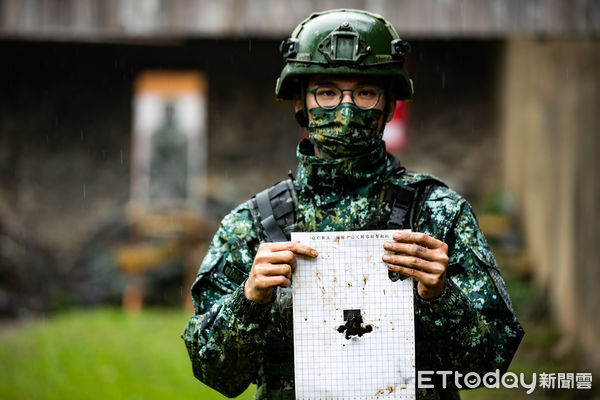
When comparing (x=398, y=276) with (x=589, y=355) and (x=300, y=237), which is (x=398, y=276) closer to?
(x=300, y=237)

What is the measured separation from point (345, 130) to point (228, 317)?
65cm

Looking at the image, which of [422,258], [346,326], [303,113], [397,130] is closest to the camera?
[422,258]

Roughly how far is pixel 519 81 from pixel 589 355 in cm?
438

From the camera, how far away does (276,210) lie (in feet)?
7.23

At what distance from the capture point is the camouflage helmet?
7.28ft

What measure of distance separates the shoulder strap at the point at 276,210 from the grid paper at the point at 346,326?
195 millimetres

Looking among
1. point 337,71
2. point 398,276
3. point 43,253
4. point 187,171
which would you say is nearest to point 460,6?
point 337,71

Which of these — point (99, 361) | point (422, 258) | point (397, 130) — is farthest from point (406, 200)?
point (397, 130)

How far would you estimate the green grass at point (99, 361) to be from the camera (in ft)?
18.8

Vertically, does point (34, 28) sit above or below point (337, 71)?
above

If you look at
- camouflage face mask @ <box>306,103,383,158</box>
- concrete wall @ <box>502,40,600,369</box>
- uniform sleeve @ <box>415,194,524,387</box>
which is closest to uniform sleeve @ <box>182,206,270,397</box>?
camouflage face mask @ <box>306,103,383,158</box>

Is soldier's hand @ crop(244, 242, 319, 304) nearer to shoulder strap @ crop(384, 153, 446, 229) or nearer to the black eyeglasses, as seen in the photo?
shoulder strap @ crop(384, 153, 446, 229)

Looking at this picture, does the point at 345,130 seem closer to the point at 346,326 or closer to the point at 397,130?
the point at 346,326

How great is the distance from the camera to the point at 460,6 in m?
5.37
